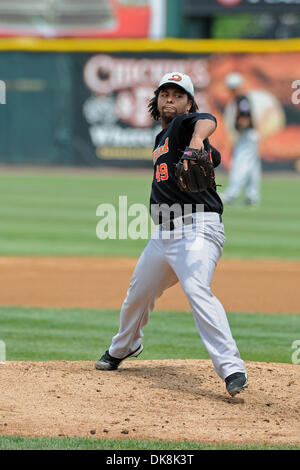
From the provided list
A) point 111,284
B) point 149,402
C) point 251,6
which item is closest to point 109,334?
point 149,402

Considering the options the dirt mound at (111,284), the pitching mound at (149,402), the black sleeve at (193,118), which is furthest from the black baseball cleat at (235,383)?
the dirt mound at (111,284)

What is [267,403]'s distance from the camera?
16.5 ft

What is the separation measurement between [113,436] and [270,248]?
7909mm

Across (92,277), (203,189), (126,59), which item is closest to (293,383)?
(203,189)

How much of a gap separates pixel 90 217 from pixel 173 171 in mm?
9891

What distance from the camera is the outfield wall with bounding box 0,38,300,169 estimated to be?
23.3m

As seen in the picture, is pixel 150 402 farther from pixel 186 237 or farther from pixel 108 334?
pixel 108 334

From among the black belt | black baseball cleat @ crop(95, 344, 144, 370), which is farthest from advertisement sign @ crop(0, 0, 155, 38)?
the black belt

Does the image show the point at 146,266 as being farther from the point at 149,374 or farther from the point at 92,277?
the point at 92,277

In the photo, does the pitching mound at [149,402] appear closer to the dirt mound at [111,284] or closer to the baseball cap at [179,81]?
the baseball cap at [179,81]

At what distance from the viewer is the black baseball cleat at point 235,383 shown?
488 cm

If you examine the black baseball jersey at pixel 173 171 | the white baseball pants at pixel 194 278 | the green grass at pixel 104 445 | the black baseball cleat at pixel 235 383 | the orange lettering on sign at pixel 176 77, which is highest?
the orange lettering on sign at pixel 176 77

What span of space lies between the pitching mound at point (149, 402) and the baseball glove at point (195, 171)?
1.19m
